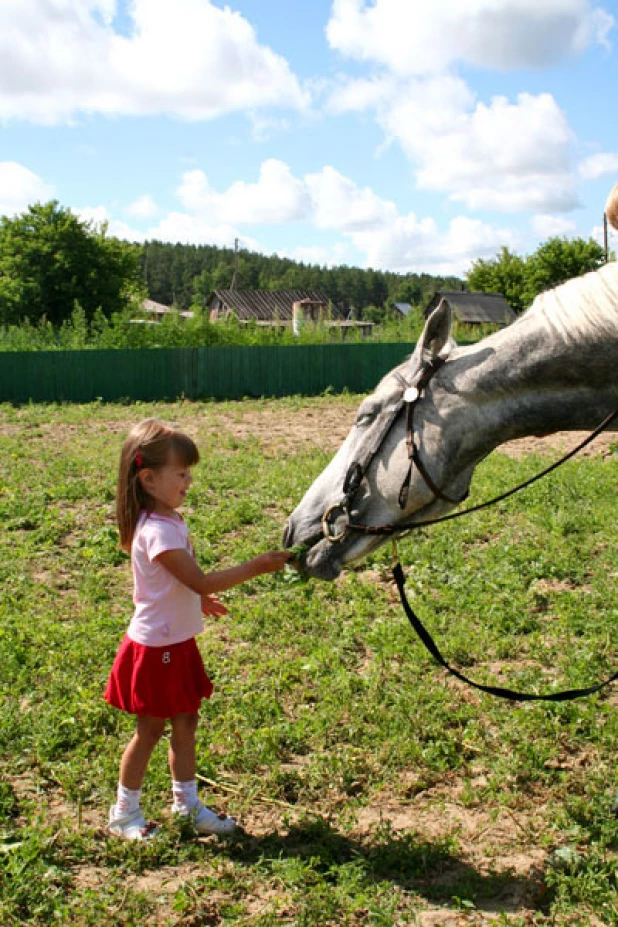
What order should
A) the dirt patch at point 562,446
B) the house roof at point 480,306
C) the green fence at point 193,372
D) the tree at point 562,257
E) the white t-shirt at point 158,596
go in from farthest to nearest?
the tree at point 562,257
the house roof at point 480,306
the green fence at point 193,372
the dirt patch at point 562,446
the white t-shirt at point 158,596

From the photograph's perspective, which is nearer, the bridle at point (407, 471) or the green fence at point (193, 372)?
the bridle at point (407, 471)

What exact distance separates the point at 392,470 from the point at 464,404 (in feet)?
1.19

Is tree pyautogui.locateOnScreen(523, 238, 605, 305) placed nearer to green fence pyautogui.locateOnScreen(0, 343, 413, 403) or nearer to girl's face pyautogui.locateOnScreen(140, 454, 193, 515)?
green fence pyautogui.locateOnScreen(0, 343, 413, 403)

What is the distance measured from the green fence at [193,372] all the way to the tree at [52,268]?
66.5 feet

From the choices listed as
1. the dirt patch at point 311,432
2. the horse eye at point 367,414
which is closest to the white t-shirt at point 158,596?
the horse eye at point 367,414

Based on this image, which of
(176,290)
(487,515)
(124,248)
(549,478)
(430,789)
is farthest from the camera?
(176,290)

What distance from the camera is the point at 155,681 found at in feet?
9.30

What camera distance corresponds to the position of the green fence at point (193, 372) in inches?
771

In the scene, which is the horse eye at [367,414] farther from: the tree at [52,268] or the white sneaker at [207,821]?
the tree at [52,268]

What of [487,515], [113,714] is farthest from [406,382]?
[487,515]

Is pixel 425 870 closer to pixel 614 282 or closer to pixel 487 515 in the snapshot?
pixel 614 282

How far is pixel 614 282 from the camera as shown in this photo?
2.68 meters

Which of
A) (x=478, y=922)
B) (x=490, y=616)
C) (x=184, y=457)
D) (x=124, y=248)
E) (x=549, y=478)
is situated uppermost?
(x=124, y=248)

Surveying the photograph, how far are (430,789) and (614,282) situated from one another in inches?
85.0
